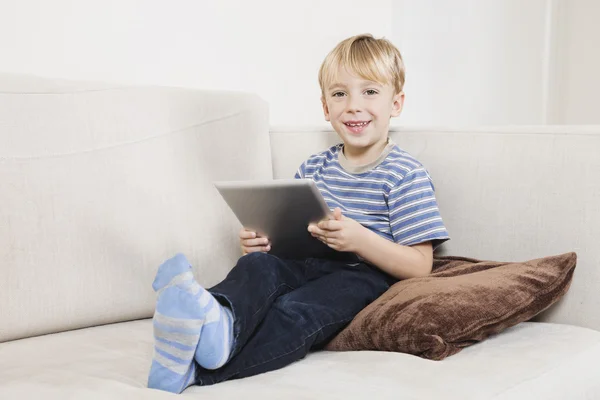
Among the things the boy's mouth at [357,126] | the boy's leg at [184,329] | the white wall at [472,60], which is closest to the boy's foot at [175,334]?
the boy's leg at [184,329]

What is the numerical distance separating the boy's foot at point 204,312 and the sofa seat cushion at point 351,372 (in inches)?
1.7

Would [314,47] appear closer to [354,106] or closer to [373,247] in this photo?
[354,106]

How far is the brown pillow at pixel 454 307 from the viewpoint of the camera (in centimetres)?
118

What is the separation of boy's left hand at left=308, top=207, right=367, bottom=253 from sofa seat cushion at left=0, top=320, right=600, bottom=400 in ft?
0.74

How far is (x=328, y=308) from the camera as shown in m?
1.27

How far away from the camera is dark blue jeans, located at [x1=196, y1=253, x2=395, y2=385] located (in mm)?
1125

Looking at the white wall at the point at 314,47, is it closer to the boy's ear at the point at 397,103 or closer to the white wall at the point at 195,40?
the white wall at the point at 195,40

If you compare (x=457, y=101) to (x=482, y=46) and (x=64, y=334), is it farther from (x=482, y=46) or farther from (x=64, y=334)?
(x=64, y=334)

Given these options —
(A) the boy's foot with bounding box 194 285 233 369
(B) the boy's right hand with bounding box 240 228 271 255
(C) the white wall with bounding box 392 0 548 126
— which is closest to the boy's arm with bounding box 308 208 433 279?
(B) the boy's right hand with bounding box 240 228 271 255

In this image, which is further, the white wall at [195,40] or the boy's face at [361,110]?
the white wall at [195,40]

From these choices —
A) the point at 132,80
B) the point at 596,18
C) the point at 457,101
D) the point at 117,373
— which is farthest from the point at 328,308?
the point at 596,18

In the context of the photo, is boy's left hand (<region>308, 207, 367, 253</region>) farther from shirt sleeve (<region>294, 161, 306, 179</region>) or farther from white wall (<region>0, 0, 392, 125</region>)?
white wall (<region>0, 0, 392, 125</region>)

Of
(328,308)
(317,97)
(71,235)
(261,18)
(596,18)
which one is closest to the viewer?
(328,308)

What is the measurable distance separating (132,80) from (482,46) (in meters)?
1.90
